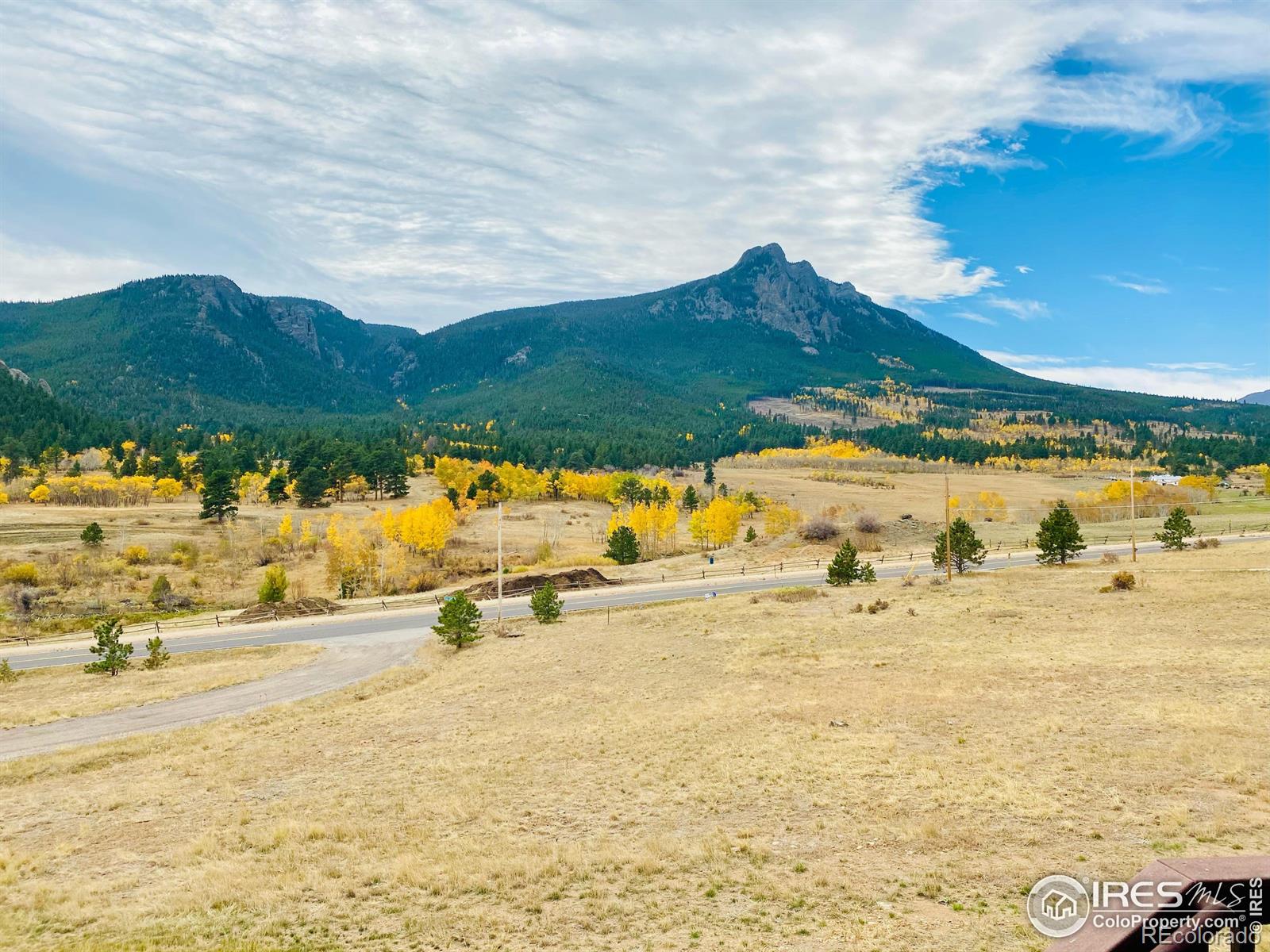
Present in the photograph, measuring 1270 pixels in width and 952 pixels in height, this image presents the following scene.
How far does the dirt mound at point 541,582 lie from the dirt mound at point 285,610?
11968 millimetres

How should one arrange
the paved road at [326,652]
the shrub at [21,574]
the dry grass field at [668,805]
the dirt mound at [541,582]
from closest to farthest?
the dry grass field at [668,805]
the paved road at [326,652]
the dirt mound at [541,582]
the shrub at [21,574]

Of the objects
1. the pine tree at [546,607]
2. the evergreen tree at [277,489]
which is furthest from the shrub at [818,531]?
the evergreen tree at [277,489]

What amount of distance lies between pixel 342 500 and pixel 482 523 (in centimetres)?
3208

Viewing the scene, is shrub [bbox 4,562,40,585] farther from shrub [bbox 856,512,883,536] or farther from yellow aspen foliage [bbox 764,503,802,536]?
shrub [bbox 856,512,883,536]

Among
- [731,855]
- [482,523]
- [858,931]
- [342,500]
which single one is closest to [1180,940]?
[858,931]

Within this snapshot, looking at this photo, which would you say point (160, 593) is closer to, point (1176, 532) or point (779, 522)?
point (779, 522)

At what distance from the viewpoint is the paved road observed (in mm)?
27203

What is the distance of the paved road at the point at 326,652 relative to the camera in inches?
1071

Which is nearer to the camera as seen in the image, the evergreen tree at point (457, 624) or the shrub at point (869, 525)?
the evergreen tree at point (457, 624)

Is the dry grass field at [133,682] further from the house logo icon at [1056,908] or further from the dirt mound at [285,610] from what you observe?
the house logo icon at [1056,908]

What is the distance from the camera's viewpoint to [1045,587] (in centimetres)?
4575

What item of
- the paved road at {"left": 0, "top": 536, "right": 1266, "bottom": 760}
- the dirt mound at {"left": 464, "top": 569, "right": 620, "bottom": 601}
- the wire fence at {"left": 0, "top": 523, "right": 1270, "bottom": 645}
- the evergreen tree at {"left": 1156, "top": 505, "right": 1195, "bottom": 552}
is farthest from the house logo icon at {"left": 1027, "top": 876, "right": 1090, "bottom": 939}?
the evergreen tree at {"left": 1156, "top": 505, "right": 1195, "bottom": 552}

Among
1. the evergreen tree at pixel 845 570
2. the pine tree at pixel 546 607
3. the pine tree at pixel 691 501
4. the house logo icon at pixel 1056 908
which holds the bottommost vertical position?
the pine tree at pixel 546 607

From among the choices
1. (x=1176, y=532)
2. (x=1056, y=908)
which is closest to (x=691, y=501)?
(x=1176, y=532)
